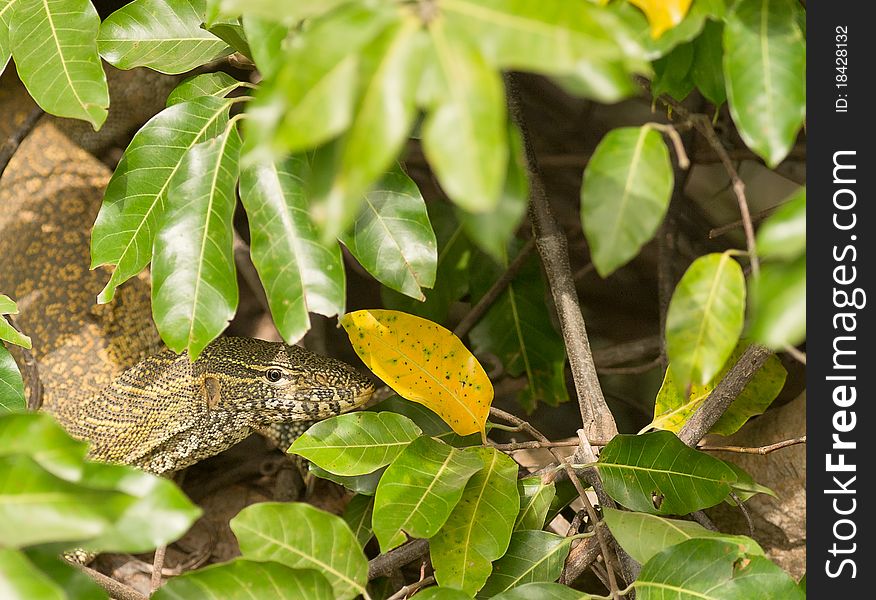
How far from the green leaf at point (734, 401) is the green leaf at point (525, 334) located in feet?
1.97

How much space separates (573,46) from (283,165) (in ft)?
2.19

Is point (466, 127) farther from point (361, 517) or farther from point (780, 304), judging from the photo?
point (361, 517)

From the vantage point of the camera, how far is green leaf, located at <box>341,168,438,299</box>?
1397mm

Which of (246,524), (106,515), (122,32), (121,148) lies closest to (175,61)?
(122,32)

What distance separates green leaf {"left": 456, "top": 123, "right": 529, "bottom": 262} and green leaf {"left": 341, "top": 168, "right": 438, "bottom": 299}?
58 centimetres

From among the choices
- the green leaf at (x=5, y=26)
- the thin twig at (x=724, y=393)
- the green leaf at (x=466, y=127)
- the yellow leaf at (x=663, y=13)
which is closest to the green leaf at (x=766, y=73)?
→ the yellow leaf at (x=663, y=13)

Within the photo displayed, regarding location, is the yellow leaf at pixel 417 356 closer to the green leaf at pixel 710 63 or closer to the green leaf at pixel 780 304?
the green leaf at pixel 710 63

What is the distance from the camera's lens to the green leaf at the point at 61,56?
134cm

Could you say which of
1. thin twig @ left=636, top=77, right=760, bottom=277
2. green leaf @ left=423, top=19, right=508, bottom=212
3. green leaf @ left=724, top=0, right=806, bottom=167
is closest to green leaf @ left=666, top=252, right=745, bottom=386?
thin twig @ left=636, top=77, right=760, bottom=277

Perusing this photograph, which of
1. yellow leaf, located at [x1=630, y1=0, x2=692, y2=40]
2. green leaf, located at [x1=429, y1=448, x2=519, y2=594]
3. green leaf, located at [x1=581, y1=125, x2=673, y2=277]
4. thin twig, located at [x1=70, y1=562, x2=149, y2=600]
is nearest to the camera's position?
green leaf, located at [x1=581, y1=125, x2=673, y2=277]

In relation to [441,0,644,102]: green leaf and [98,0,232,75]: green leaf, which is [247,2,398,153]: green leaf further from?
[98,0,232,75]: green leaf

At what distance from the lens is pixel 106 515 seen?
80cm

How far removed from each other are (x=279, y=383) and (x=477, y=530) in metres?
0.72
